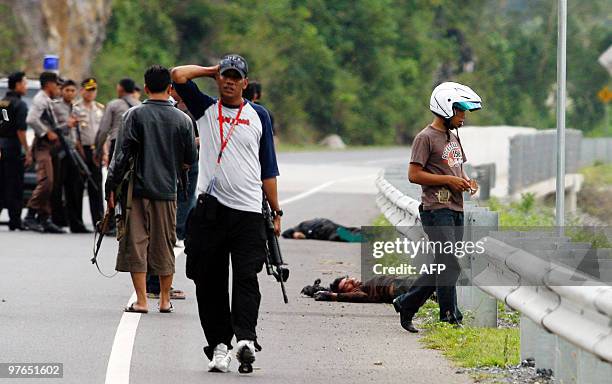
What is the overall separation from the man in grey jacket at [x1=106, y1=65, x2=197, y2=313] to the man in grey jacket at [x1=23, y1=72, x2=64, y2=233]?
7.23 metres

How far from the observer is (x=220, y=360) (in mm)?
9781

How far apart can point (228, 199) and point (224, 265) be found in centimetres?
42

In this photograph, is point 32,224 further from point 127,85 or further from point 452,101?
point 452,101

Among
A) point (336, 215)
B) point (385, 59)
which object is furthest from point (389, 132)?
point (336, 215)

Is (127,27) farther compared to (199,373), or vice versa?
(127,27)

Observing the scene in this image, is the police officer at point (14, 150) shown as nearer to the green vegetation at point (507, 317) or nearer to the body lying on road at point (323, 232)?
the body lying on road at point (323, 232)

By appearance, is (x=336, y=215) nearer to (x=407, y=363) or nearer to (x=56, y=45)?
(x=407, y=363)

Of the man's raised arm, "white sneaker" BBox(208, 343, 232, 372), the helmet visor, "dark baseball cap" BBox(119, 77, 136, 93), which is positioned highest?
the man's raised arm

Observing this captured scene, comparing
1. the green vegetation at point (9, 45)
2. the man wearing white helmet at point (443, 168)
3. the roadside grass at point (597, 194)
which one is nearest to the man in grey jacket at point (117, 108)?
the man wearing white helmet at point (443, 168)

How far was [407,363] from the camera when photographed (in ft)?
33.8

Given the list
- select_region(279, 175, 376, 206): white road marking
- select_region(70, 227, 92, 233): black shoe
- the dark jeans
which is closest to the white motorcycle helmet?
the dark jeans

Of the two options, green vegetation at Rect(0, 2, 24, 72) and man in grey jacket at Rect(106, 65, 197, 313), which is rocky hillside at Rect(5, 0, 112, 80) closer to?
green vegetation at Rect(0, 2, 24, 72)

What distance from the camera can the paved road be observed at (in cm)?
979

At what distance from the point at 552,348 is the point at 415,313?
2910 millimetres
